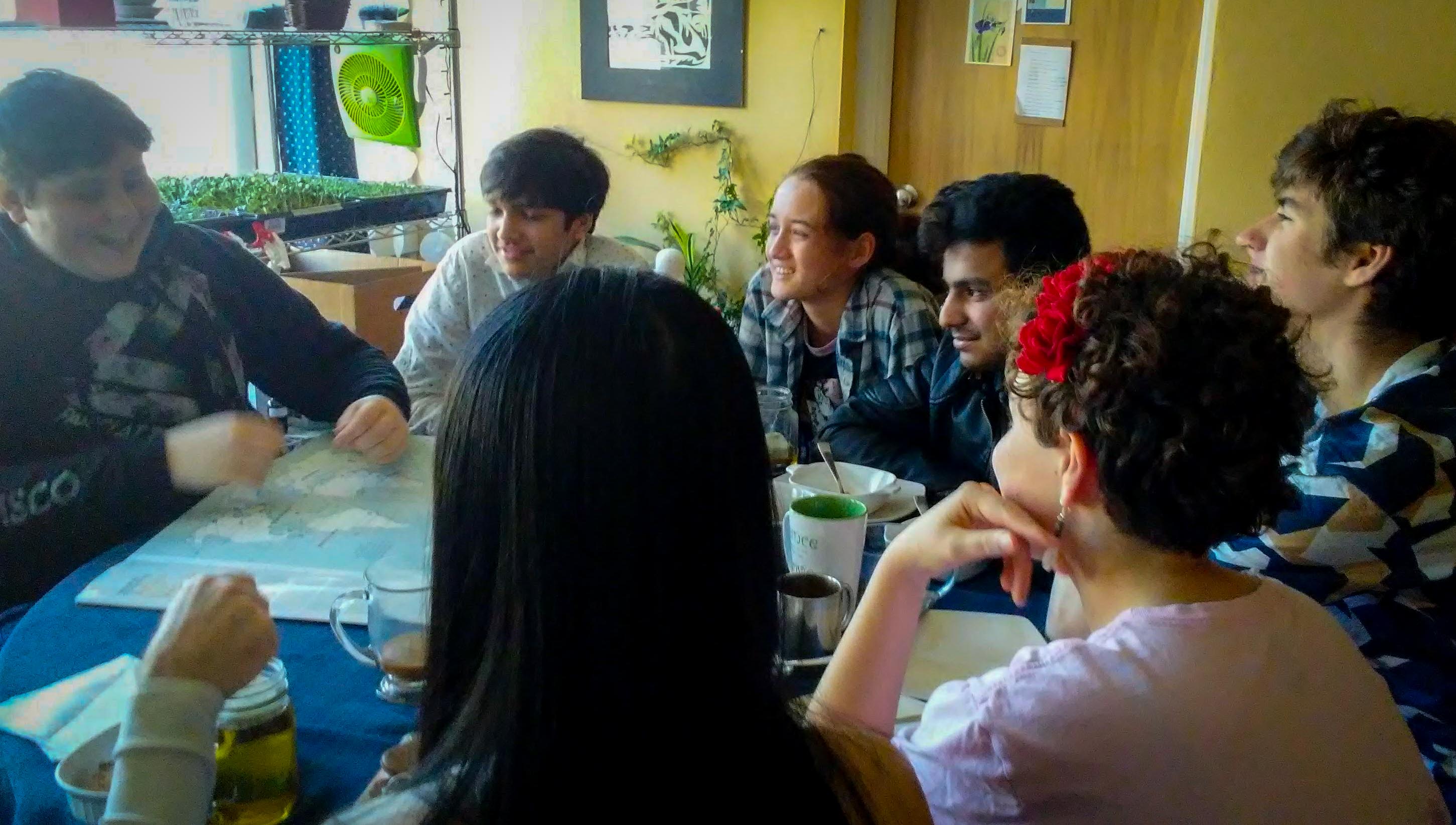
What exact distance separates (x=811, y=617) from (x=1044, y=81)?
2.87 metres

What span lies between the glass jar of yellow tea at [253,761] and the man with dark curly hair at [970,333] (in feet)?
3.46

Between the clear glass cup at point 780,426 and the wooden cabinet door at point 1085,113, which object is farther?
the wooden cabinet door at point 1085,113

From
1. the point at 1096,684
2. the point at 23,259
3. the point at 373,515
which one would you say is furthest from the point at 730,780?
the point at 23,259

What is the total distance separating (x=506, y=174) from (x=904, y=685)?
1.51 metres

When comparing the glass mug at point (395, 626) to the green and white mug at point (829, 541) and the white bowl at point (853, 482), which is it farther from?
the white bowl at point (853, 482)

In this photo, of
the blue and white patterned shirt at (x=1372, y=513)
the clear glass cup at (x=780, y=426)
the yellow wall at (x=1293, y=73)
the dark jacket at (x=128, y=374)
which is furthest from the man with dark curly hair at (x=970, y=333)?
the yellow wall at (x=1293, y=73)

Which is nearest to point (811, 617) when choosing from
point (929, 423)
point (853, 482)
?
point (853, 482)

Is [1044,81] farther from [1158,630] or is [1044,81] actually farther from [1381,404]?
[1158,630]

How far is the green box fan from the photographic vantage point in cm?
364

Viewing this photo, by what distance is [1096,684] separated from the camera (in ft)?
2.63

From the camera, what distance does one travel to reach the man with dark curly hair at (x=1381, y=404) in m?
1.20

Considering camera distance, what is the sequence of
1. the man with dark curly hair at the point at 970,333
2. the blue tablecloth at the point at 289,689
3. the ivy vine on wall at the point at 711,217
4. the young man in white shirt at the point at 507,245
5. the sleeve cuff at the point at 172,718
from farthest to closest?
the ivy vine on wall at the point at 711,217, the young man in white shirt at the point at 507,245, the man with dark curly hair at the point at 970,333, the blue tablecloth at the point at 289,689, the sleeve cuff at the point at 172,718

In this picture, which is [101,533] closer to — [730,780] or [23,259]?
[23,259]

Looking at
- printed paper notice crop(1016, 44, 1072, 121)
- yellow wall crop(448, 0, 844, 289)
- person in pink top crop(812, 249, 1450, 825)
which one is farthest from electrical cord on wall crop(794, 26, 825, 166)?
person in pink top crop(812, 249, 1450, 825)
